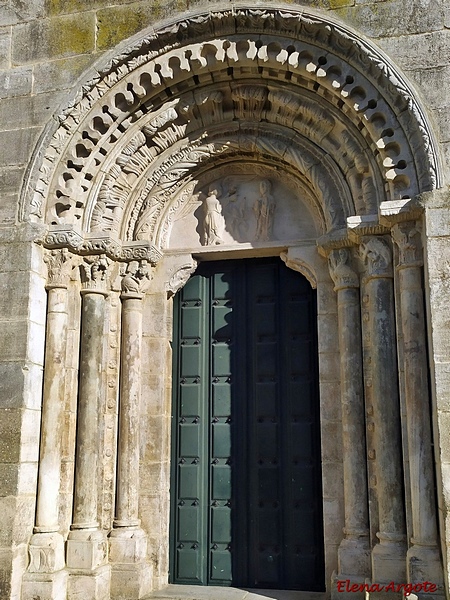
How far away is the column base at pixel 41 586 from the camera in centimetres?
542

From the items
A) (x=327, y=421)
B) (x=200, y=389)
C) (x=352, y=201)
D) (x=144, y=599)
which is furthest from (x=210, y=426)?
(x=352, y=201)

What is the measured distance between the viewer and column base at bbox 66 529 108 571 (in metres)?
5.67

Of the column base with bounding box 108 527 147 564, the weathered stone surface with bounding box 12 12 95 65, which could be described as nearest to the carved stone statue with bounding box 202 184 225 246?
the weathered stone surface with bounding box 12 12 95 65

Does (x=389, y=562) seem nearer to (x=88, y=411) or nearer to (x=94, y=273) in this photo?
(x=88, y=411)

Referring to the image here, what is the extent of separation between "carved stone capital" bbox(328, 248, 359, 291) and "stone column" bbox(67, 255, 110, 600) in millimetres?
1944

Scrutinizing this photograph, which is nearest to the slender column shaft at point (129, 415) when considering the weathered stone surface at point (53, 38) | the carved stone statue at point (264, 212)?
the carved stone statue at point (264, 212)

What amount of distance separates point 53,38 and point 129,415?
132 inches

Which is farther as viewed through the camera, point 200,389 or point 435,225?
point 200,389

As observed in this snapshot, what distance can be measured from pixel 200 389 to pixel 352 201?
2.11 metres

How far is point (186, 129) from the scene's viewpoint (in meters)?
6.58

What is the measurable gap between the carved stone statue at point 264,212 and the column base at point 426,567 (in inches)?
115

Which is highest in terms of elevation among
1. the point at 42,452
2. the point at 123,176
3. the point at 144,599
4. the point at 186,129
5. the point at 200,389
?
the point at 186,129

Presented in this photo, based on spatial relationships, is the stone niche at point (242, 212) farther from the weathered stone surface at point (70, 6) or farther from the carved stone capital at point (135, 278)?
the weathered stone surface at point (70, 6)

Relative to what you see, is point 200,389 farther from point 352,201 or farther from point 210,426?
point 352,201
